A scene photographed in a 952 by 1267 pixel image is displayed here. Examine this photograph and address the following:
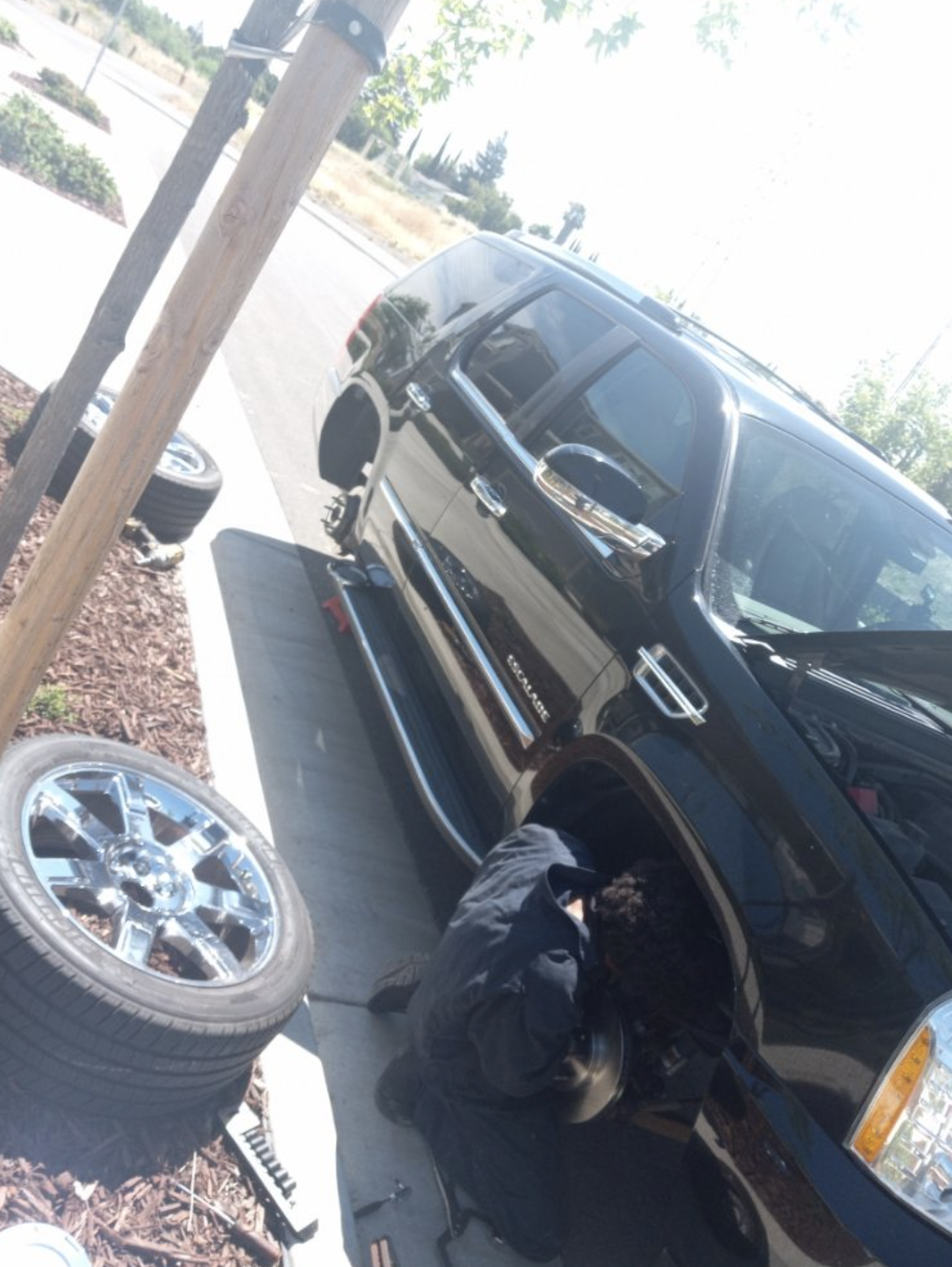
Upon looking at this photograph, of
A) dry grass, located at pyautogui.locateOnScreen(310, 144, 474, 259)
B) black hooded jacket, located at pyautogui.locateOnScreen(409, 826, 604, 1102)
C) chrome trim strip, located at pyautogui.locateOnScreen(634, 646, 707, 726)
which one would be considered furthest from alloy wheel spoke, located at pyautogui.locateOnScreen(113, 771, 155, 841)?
→ dry grass, located at pyautogui.locateOnScreen(310, 144, 474, 259)

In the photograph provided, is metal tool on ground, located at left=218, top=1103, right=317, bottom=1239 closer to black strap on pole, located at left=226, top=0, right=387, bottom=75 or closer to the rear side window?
black strap on pole, located at left=226, top=0, right=387, bottom=75

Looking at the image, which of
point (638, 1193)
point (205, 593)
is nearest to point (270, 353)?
point (205, 593)

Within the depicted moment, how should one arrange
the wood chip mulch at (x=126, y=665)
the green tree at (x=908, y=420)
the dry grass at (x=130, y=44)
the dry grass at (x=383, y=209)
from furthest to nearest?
the dry grass at (x=130, y=44)
the dry grass at (x=383, y=209)
the green tree at (x=908, y=420)
the wood chip mulch at (x=126, y=665)

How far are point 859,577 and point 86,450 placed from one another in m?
2.89

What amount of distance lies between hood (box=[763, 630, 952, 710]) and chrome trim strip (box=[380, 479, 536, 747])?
849 mm

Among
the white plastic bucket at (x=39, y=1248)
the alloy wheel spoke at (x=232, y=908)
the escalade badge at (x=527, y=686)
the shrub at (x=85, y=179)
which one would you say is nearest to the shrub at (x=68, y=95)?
the shrub at (x=85, y=179)

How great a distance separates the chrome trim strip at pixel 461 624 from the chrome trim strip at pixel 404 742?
0.35 metres

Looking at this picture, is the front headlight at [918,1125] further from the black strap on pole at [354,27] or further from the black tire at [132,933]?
the black strap on pole at [354,27]

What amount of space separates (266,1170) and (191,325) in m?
1.88

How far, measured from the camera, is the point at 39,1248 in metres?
2.15

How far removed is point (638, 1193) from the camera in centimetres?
324

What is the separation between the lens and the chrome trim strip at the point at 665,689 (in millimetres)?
2844

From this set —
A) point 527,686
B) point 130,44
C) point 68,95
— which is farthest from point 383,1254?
point 130,44

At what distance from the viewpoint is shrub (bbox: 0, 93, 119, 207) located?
1162cm
